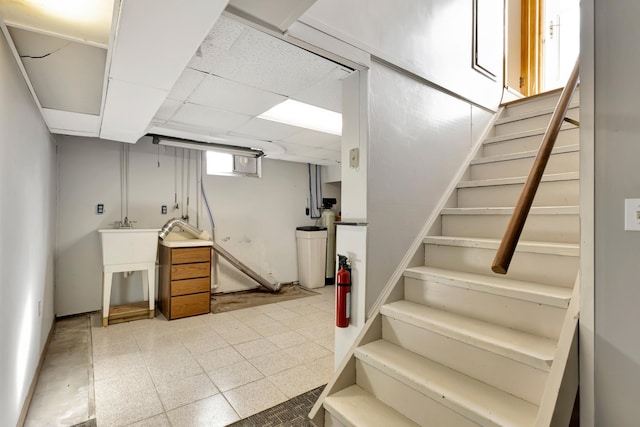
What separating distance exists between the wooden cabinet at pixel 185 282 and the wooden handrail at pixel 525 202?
340cm

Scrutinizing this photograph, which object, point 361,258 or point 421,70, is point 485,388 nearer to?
point 361,258

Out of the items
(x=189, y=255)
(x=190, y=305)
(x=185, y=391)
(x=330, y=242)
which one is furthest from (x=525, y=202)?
(x=330, y=242)

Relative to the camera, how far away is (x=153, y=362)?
259cm

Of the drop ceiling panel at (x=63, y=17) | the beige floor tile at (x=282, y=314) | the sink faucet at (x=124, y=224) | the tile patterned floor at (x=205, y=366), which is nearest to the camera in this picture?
the drop ceiling panel at (x=63, y=17)

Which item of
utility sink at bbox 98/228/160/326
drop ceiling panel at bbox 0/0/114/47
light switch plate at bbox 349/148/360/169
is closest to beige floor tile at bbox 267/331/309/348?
utility sink at bbox 98/228/160/326

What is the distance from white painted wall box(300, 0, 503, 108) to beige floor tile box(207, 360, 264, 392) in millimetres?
2494

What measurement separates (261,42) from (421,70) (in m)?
1.26

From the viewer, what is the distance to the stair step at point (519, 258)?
162 cm

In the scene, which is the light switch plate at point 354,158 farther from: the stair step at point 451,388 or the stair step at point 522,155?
the stair step at point 522,155

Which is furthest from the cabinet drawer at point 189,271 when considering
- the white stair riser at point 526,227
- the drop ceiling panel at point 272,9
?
the drop ceiling panel at point 272,9

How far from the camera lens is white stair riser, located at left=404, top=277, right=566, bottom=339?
1.46 m

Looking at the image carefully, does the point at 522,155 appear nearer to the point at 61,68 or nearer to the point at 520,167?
the point at 520,167

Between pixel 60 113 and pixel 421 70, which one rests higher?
pixel 421 70

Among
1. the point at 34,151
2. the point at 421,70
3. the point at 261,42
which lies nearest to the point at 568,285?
the point at 421,70
